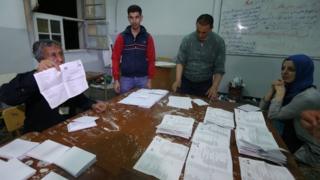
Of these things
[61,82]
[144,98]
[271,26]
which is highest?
[271,26]

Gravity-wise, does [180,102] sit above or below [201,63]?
below

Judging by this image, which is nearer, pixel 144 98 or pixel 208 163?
pixel 208 163

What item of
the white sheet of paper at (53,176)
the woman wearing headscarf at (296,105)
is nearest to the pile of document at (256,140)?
the woman wearing headscarf at (296,105)

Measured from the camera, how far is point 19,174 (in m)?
0.64

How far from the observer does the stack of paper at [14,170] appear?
63cm

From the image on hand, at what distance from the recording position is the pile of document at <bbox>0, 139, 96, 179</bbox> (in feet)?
2.15

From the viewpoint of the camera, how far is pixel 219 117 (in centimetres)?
126

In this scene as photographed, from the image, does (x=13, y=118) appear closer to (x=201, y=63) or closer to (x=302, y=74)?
(x=201, y=63)

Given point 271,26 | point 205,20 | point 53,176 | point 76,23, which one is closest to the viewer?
point 53,176

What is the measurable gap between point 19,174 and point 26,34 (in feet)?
10.1

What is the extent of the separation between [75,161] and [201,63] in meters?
1.73

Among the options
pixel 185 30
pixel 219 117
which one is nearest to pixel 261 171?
pixel 219 117

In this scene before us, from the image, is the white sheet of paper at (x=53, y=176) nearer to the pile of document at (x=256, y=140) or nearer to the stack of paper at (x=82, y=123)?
the stack of paper at (x=82, y=123)

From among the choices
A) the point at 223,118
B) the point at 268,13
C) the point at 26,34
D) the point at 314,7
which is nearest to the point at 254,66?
the point at 268,13
